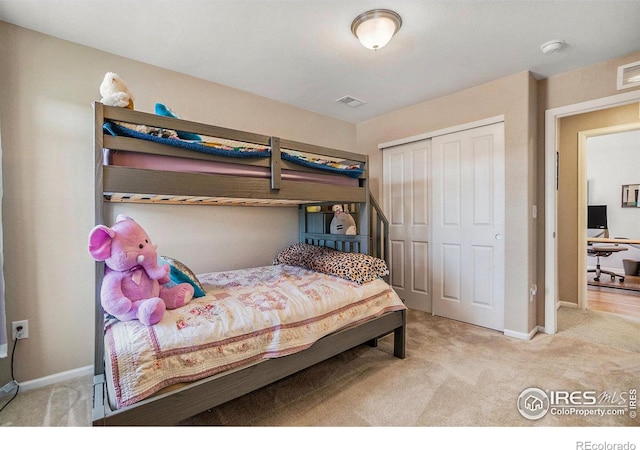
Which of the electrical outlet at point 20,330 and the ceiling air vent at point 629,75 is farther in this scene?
the ceiling air vent at point 629,75

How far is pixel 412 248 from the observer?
11.2 ft

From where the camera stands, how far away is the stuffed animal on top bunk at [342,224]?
2.87m

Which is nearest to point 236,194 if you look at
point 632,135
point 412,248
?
point 412,248

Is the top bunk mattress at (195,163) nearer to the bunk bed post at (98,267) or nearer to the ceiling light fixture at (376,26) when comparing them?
the bunk bed post at (98,267)

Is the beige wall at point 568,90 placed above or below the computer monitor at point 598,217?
above

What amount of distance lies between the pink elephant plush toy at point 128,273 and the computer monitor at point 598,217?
708cm

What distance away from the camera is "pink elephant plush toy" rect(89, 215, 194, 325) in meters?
1.26

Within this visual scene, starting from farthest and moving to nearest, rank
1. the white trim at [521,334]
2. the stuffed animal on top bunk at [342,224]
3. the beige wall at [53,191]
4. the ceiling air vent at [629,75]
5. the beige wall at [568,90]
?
the stuffed animal on top bunk at [342,224], the white trim at [521,334], the beige wall at [568,90], the ceiling air vent at [629,75], the beige wall at [53,191]

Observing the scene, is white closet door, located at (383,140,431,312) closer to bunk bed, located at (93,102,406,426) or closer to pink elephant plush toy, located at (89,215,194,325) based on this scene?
bunk bed, located at (93,102,406,426)

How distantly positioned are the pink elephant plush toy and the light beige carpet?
0.72 metres

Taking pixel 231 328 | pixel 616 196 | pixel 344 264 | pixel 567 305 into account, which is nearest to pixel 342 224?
pixel 344 264

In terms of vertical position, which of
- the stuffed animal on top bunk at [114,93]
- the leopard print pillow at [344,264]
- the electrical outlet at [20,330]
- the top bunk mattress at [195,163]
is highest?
the stuffed animal on top bunk at [114,93]

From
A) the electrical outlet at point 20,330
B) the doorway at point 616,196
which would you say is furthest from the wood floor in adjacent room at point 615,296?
the electrical outlet at point 20,330

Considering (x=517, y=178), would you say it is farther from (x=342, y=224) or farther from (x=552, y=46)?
(x=342, y=224)
